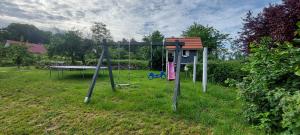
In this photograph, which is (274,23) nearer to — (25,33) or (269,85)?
(269,85)

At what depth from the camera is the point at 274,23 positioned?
5.35 m

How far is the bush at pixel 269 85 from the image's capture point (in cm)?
259

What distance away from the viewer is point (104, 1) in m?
9.38

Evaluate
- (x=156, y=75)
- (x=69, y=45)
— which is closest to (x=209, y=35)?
(x=156, y=75)

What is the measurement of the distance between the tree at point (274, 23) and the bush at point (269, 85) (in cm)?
193

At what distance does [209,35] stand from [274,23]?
18.7m

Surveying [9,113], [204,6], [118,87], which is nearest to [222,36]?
[204,6]

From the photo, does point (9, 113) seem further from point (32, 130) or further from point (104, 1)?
point (104, 1)

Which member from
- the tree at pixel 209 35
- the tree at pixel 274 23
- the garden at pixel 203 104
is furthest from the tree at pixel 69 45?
the tree at pixel 209 35

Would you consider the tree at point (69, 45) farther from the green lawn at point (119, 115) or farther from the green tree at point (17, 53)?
the green lawn at point (119, 115)

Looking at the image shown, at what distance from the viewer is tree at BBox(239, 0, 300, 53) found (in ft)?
15.9

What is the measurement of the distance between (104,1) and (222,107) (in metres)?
7.93

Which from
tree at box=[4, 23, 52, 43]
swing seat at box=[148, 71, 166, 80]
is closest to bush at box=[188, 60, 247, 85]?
swing seat at box=[148, 71, 166, 80]

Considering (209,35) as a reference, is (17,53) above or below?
below
